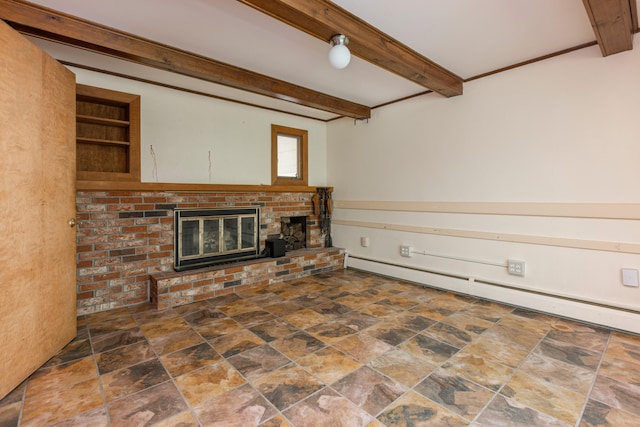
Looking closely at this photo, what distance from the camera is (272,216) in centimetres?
414

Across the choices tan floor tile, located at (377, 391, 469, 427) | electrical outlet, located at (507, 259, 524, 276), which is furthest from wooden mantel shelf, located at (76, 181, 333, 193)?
tan floor tile, located at (377, 391, 469, 427)

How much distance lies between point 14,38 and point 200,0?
41.5 inches

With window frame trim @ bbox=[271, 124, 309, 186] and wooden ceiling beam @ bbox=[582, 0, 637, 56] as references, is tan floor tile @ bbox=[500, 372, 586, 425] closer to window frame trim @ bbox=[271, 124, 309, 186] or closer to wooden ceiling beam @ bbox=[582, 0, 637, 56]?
wooden ceiling beam @ bbox=[582, 0, 637, 56]

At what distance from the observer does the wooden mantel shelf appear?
9.27 ft

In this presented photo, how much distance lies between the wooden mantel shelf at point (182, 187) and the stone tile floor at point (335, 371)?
118cm

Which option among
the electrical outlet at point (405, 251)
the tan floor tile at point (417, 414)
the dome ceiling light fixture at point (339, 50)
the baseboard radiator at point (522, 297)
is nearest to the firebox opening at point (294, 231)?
the baseboard radiator at point (522, 297)

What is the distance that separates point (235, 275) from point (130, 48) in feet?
7.57

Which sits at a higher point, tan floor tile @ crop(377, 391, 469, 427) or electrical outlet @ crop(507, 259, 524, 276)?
electrical outlet @ crop(507, 259, 524, 276)

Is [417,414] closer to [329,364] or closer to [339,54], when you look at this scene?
[329,364]

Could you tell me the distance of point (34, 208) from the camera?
1.87 m

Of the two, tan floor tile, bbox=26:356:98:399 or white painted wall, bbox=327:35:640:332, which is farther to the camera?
white painted wall, bbox=327:35:640:332

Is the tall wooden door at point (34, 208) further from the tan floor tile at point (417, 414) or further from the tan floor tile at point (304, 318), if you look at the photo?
the tan floor tile at point (417, 414)

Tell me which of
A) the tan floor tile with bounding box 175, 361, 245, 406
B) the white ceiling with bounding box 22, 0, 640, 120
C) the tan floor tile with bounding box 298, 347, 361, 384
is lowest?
the tan floor tile with bounding box 175, 361, 245, 406

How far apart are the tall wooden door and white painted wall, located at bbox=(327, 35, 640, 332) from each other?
329 centimetres
